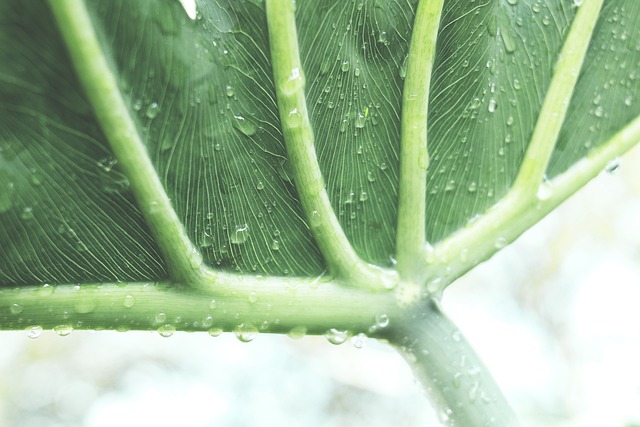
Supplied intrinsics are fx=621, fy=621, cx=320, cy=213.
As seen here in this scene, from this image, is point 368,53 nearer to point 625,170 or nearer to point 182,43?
point 182,43

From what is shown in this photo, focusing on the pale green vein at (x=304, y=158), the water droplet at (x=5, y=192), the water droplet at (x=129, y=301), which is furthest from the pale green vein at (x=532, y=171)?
the water droplet at (x=5, y=192)

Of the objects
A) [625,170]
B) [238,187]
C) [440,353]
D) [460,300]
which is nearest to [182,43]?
[238,187]

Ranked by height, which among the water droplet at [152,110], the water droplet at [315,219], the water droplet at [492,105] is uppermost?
the water droplet at [492,105]

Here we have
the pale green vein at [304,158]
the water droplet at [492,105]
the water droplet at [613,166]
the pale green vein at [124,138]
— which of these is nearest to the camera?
the pale green vein at [124,138]

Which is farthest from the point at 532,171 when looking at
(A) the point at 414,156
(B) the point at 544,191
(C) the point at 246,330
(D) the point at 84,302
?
(D) the point at 84,302

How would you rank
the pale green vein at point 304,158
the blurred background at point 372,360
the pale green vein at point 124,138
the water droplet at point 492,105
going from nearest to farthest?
the pale green vein at point 124,138, the pale green vein at point 304,158, the water droplet at point 492,105, the blurred background at point 372,360

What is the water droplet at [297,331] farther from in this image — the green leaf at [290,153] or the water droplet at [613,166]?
the water droplet at [613,166]

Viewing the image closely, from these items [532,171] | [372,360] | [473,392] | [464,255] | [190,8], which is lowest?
[372,360]

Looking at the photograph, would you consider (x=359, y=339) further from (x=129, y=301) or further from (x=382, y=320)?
(x=129, y=301)
